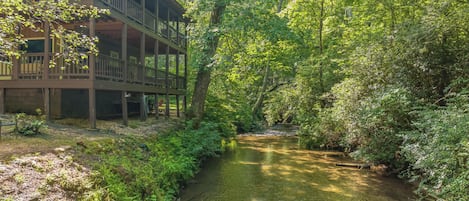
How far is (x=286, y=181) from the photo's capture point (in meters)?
9.45

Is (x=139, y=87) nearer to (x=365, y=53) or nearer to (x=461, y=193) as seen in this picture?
(x=365, y=53)

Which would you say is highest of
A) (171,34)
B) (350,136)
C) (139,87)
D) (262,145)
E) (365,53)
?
(171,34)

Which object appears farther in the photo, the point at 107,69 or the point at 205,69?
the point at 205,69

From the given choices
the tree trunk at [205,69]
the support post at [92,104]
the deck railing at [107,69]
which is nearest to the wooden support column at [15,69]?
the deck railing at [107,69]

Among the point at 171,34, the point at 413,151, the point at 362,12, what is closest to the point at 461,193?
the point at 413,151

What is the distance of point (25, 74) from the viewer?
11023 mm

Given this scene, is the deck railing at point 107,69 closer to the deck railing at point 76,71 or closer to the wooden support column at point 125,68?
the deck railing at point 76,71

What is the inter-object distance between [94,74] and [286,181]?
678cm

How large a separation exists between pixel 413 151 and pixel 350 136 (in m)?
3.84

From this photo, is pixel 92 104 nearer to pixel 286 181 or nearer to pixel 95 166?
pixel 95 166

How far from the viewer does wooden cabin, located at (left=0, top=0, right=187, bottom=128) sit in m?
10.4

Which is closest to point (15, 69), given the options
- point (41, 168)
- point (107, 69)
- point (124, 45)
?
point (107, 69)

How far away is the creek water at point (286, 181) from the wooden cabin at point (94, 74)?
13.7 ft

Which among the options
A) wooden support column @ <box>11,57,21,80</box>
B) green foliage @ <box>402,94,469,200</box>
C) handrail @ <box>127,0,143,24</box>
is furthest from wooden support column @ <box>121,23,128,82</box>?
green foliage @ <box>402,94,469,200</box>
